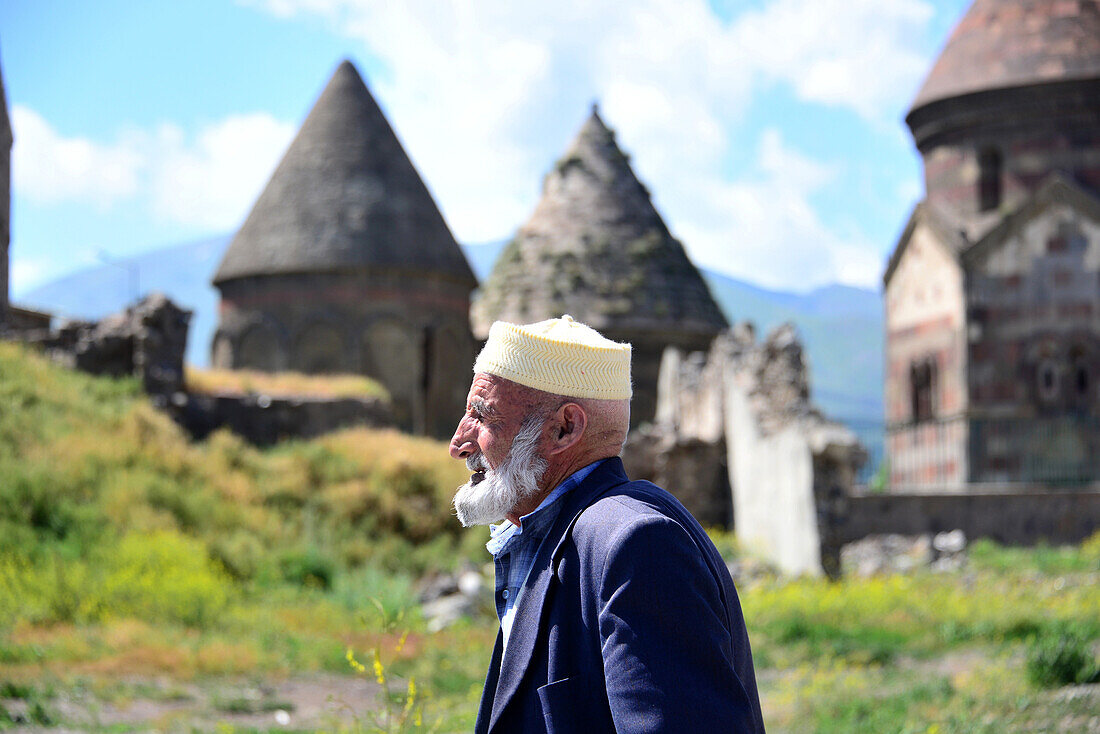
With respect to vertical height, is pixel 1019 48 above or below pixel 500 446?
above

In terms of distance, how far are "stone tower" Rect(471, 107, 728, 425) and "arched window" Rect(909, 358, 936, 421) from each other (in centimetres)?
582

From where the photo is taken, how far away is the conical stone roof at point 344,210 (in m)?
28.8

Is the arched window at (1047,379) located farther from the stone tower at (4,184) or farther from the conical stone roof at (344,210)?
the stone tower at (4,184)

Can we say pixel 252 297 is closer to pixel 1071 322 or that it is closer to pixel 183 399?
pixel 183 399

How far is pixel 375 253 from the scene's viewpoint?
94.1 ft

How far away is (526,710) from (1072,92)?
23485mm

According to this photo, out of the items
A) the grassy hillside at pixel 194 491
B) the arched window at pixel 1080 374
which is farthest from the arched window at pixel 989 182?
the grassy hillside at pixel 194 491

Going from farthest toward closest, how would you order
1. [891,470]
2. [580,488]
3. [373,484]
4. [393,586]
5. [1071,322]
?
[891,470] < [1071,322] < [373,484] < [393,586] < [580,488]

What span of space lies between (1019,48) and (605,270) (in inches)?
390

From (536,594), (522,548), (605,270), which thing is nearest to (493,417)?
(522,548)

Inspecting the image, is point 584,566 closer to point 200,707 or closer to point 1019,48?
point 200,707

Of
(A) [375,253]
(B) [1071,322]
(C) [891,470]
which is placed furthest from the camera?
(A) [375,253]

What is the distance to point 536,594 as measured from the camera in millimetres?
2699

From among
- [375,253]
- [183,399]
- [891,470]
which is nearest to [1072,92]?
[891,470]
